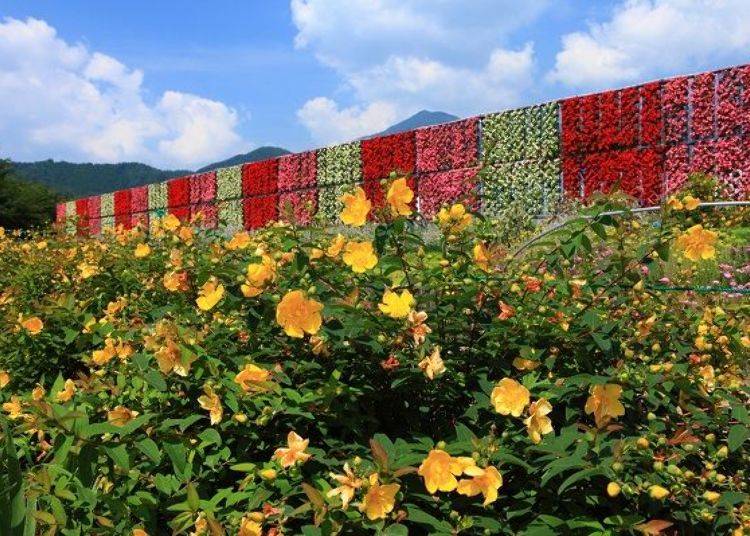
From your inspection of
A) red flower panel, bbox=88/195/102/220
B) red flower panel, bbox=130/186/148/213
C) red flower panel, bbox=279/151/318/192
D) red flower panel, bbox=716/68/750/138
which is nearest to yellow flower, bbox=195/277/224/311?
red flower panel, bbox=716/68/750/138

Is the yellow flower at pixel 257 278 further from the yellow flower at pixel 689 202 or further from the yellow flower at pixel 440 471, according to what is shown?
the yellow flower at pixel 689 202

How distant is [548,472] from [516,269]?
0.98 m

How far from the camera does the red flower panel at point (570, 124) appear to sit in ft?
37.1

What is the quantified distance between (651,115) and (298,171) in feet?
31.6

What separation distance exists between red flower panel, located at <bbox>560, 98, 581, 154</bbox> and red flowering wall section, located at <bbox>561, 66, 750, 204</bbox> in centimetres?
1

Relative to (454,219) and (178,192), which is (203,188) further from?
(454,219)

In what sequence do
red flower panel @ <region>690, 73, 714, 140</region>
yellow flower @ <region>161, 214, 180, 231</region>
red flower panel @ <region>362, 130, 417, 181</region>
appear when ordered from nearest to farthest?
yellow flower @ <region>161, 214, 180, 231</region> < red flower panel @ <region>690, 73, 714, 140</region> < red flower panel @ <region>362, 130, 417, 181</region>

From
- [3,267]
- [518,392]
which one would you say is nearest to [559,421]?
[518,392]

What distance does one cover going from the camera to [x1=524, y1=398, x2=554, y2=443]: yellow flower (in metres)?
1.52

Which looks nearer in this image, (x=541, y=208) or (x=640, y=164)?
(x=640, y=164)

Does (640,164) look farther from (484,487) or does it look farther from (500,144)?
(484,487)

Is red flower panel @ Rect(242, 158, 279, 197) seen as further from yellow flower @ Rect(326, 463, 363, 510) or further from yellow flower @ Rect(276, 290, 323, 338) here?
yellow flower @ Rect(326, 463, 363, 510)

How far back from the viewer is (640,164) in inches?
415

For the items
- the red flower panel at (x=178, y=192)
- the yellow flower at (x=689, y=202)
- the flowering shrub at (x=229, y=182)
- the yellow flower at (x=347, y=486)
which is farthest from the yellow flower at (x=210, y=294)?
the red flower panel at (x=178, y=192)
